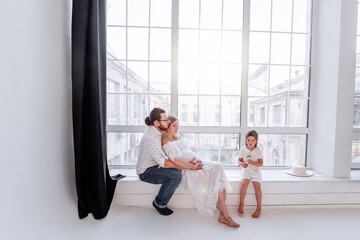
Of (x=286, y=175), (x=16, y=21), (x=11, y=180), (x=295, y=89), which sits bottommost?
(x=286, y=175)

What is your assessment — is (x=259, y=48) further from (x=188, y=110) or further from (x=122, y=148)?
Answer: (x=122, y=148)

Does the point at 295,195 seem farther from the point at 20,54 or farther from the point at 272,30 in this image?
the point at 20,54

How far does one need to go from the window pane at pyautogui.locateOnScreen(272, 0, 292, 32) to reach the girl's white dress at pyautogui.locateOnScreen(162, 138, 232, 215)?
1.80 metres

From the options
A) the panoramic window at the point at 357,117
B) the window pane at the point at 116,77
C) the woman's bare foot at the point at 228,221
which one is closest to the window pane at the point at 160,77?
the window pane at the point at 116,77

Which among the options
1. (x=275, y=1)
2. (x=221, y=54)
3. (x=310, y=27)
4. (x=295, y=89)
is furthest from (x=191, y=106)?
(x=310, y=27)

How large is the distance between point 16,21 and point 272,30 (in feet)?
7.71

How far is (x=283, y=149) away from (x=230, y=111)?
82 centimetres

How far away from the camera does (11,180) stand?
950 millimetres

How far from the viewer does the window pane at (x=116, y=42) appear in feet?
6.62

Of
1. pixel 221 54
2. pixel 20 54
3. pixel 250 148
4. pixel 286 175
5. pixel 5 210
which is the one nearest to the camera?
pixel 5 210

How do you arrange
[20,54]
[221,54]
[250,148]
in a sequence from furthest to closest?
[221,54]
[250,148]
[20,54]

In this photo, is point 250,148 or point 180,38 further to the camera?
point 180,38

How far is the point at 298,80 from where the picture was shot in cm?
216

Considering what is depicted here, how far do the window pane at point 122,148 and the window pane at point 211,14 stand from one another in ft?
4.92
